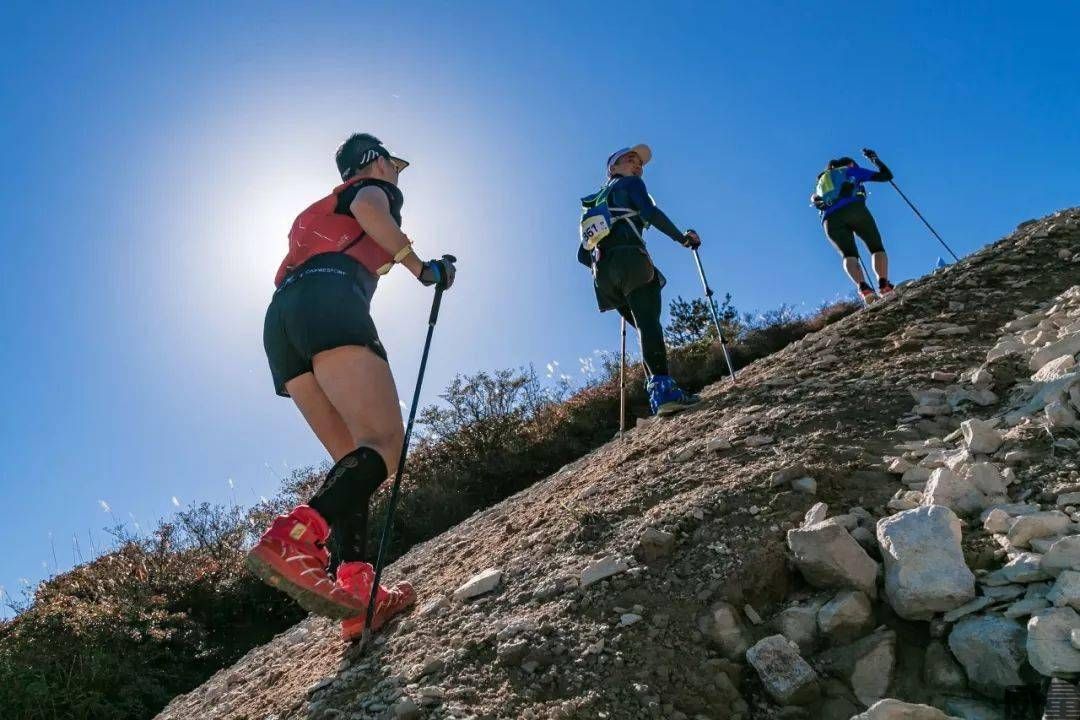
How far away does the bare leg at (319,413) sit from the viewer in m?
3.28

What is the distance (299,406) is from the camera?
332 cm

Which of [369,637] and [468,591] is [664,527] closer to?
[468,591]

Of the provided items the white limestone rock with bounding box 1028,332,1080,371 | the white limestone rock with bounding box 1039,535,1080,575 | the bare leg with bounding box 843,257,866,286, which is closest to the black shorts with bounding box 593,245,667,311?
the white limestone rock with bounding box 1028,332,1080,371

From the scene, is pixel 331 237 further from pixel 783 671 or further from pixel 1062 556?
pixel 1062 556

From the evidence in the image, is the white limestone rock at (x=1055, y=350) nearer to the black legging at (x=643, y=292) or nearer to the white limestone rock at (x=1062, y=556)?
the white limestone rock at (x=1062, y=556)

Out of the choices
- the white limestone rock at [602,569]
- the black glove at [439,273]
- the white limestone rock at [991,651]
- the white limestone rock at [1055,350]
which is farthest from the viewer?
the black glove at [439,273]

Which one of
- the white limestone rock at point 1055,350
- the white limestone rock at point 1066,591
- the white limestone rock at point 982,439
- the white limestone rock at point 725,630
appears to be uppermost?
the white limestone rock at point 1055,350

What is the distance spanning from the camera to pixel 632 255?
536 centimetres

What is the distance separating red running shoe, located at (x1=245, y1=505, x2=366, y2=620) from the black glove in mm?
1289

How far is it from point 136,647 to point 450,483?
155 inches

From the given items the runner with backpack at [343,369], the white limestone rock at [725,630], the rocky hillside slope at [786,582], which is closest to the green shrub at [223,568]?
the rocky hillside slope at [786,582]

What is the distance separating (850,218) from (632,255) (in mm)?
4858

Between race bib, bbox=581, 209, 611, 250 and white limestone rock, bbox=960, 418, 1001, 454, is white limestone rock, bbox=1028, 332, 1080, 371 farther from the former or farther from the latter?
race bib, bbox=581, 209, 611, 250

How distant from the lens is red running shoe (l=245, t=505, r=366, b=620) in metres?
2.43
